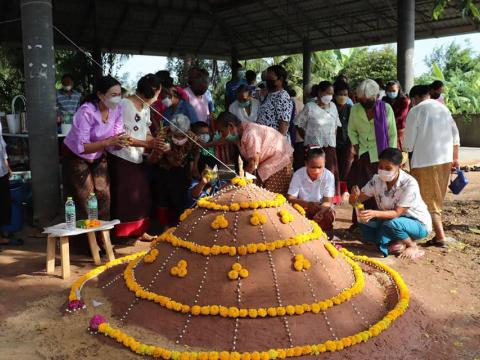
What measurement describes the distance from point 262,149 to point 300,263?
7.89 feet

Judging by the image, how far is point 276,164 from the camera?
5930 mm

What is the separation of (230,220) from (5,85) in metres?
14.8

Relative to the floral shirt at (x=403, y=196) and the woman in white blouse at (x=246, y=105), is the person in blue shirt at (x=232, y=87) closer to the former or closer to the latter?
the woman in white blouse at (x=246, y=105)

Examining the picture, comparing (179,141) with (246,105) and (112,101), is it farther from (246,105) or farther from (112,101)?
(246,105)

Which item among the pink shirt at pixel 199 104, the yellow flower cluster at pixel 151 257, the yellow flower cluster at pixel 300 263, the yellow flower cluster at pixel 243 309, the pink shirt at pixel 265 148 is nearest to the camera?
the yellow flower cluster at pixel 243 309

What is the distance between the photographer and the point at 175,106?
6.66m

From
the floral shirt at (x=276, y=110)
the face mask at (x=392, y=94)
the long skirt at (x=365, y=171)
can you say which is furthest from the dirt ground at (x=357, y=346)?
the face mask at (x=392, y=94)

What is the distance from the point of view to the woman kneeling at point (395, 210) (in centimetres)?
509

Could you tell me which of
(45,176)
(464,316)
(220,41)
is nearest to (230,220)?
(464,316)

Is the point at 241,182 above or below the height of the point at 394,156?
below

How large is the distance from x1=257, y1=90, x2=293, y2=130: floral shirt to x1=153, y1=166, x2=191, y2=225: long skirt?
51.0 inches

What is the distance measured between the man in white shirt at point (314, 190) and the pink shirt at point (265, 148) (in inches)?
15.9

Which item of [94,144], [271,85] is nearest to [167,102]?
[271,85]

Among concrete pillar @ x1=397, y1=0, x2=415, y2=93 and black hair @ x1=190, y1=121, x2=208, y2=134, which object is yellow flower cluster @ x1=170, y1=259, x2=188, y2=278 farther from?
concrete pillar @ x1=397, y1=0, x2=415, y2=93
